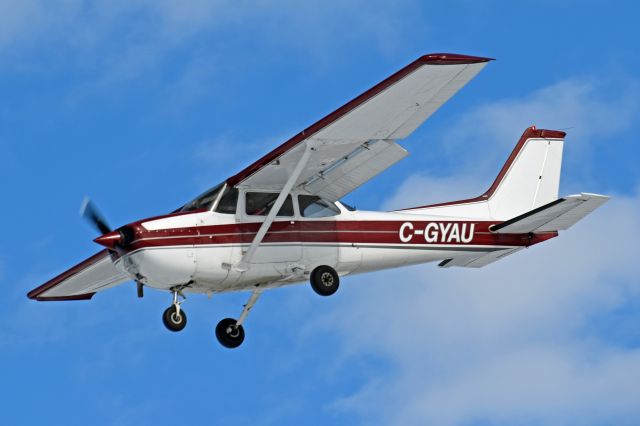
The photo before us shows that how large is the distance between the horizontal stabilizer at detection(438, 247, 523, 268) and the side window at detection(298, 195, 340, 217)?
8.78ft

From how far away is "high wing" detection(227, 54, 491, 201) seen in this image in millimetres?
18734

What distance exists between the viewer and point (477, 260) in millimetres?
23188

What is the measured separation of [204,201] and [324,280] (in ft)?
7.44

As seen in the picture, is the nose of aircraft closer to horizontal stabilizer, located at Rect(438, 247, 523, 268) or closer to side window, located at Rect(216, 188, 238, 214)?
side window, located at Rect(216, 188, 238, 214)

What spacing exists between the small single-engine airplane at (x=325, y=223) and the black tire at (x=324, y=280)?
16 mm

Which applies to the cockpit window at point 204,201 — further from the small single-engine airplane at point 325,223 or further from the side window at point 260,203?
the side window at point 260,203

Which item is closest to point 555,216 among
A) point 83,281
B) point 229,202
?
point 229,202

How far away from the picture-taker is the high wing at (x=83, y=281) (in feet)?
78.5

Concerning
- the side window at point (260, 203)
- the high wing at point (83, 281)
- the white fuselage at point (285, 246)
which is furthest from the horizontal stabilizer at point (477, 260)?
the high wing at point (83, 281)

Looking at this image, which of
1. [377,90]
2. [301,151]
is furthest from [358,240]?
[377,90]

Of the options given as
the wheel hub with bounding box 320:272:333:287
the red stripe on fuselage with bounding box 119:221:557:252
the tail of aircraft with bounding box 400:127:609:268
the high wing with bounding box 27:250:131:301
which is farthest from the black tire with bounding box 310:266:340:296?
the high wing with bounding box 27:250:131:301

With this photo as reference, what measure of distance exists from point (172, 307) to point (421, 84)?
17.0ft

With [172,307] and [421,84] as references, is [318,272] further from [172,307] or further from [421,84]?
[421,84]

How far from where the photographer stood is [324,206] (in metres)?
21.6
